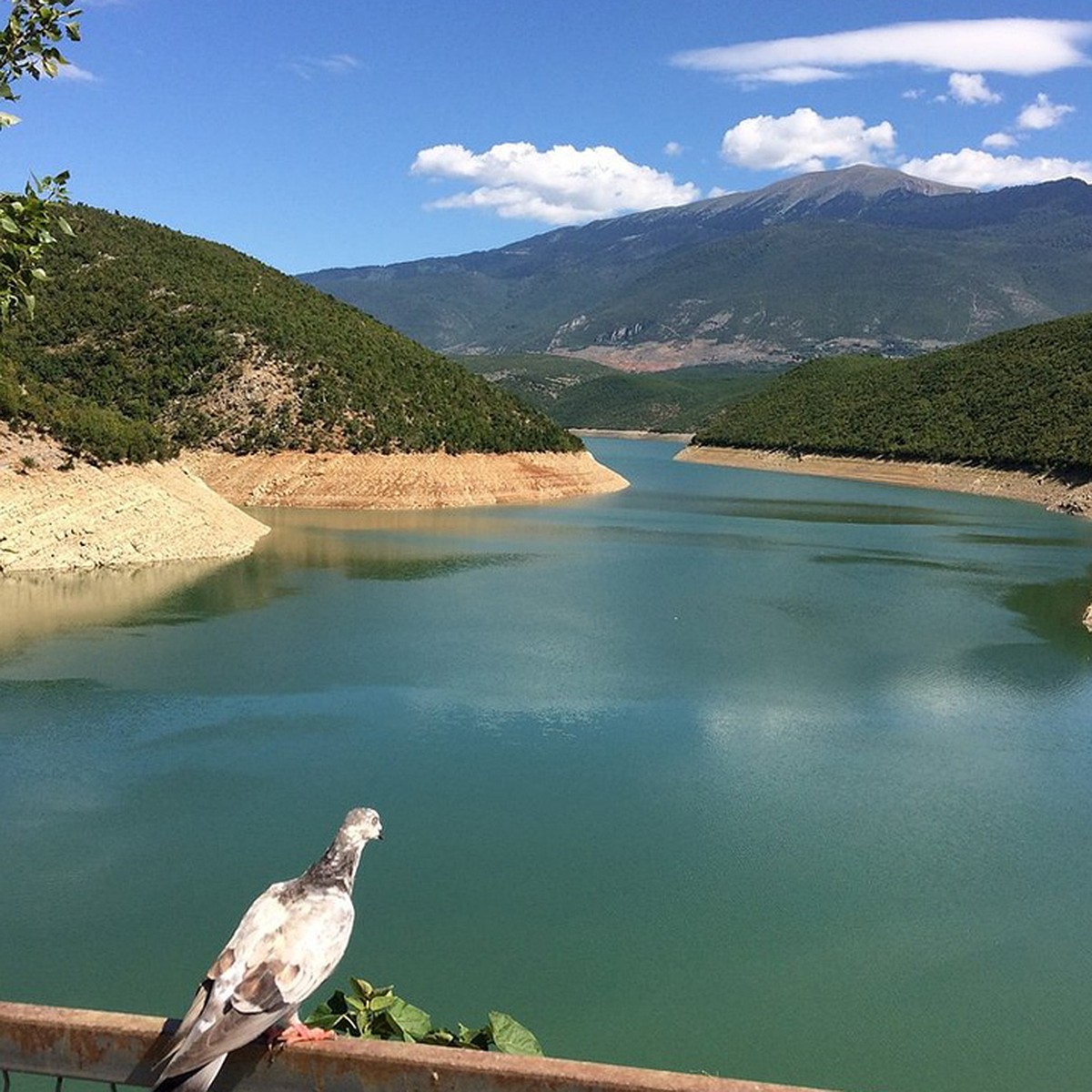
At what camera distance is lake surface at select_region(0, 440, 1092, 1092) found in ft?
31.3

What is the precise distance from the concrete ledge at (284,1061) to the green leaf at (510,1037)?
1102 mm

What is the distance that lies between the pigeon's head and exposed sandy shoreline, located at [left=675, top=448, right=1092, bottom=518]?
64.4 metres

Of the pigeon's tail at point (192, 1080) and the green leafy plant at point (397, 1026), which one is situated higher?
the pigeon's tail at point (192, 1080)

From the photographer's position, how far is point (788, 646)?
82.1 feet

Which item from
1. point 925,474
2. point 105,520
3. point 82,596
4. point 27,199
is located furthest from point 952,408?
point 27,199

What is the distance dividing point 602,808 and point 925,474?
74713mm

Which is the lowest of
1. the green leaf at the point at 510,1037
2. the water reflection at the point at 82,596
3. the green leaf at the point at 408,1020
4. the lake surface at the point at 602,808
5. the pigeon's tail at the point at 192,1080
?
the lake surface at the point at 602,808

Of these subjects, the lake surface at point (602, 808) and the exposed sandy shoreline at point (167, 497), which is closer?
the lake surface at point (602, 808)

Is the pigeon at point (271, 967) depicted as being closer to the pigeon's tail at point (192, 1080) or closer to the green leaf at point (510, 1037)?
the pigeon's tail at point (192, 1080)

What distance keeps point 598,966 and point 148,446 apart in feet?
99.6

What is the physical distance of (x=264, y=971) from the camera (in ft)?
13.0

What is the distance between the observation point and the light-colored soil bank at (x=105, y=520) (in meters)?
30.7

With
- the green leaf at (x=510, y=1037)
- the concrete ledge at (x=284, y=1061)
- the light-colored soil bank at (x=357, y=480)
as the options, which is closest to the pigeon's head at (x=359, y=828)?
the green leaf at (x=510, y=1037)

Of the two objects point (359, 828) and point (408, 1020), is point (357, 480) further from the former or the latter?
point (408, 1020)
